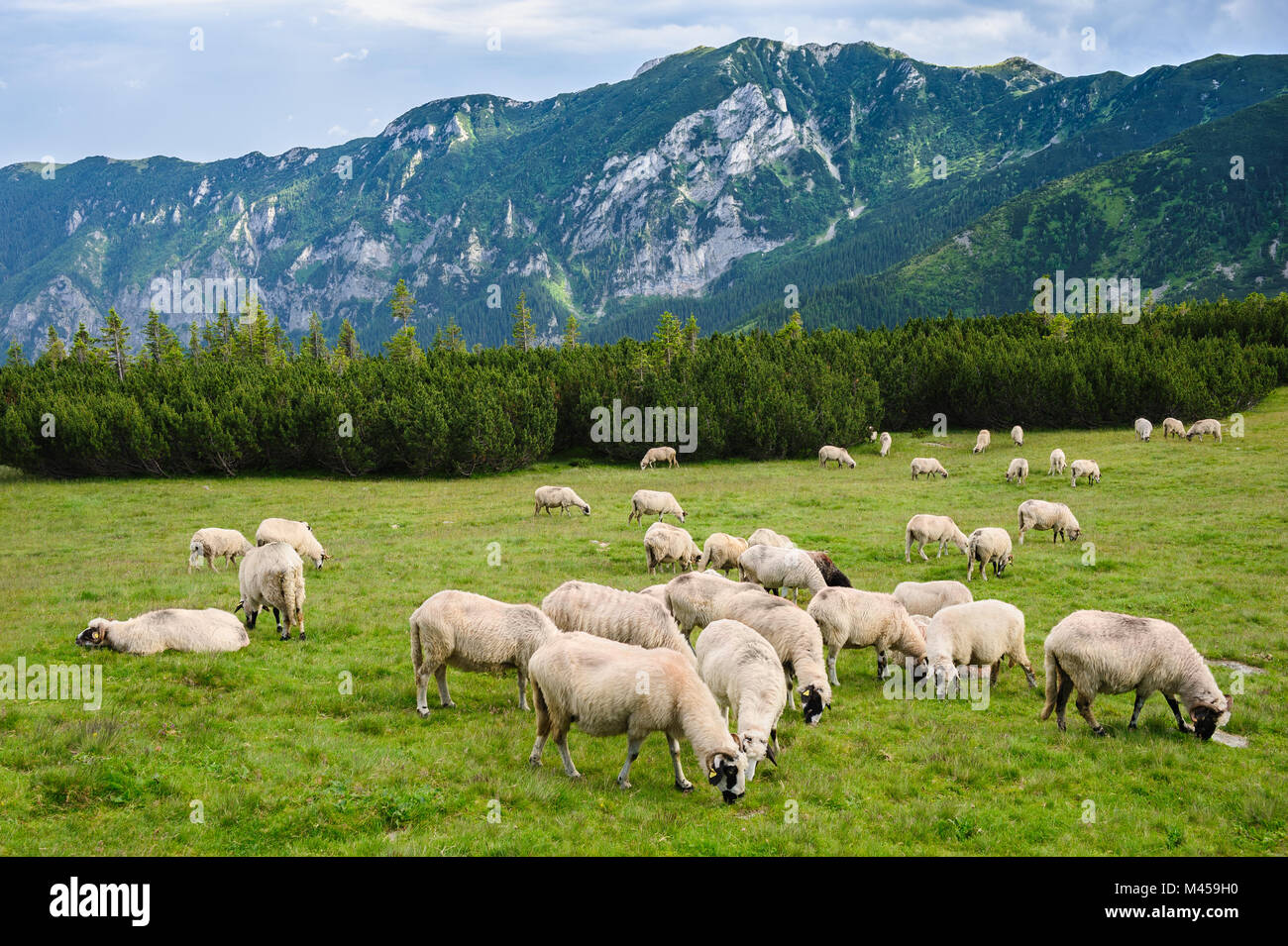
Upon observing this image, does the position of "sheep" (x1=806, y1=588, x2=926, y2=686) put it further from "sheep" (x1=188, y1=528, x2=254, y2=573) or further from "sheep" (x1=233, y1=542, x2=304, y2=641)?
"sheep" (x1=188, y1=528, x2=254, y2=573)

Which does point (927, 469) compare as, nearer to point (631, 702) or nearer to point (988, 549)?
Answer: point (988, 549)

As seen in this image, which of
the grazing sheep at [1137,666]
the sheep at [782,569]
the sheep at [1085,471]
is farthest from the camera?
the sheep at [1085,471]

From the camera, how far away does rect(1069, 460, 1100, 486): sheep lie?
43.2 m

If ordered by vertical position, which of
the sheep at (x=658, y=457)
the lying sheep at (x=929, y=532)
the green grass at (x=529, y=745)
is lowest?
the green grass at (x=529, y=745)

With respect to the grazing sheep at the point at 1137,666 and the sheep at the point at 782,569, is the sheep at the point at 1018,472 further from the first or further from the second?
the grazing sheep at the point at 1137,666

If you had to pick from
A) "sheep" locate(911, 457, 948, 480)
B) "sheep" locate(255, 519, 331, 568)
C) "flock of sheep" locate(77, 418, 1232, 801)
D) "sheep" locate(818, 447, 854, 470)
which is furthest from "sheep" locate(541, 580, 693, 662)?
"sheep" locate(818, 447, 854, 470)

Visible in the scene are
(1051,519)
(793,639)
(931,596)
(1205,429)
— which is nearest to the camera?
(793,639)

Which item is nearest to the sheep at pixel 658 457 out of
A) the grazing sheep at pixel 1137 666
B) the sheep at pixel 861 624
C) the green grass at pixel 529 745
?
the green grass at pixel 529 745

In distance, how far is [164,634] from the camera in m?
16.4

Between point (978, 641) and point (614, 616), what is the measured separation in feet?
25.1

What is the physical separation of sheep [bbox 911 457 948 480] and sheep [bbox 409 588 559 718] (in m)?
42.6

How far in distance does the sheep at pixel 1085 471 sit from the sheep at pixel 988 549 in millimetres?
22421

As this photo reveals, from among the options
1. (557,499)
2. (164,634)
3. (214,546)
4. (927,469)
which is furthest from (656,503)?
(927,469)

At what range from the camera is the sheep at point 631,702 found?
34.4 feet
